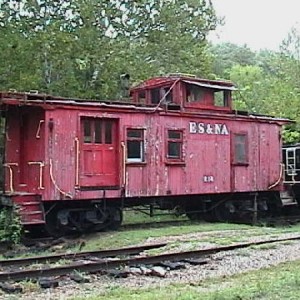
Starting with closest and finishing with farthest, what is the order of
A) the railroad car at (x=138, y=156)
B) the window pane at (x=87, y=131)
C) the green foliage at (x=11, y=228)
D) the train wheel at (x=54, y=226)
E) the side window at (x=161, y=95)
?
the green foliage at (x=11, y=228) < the railroad car at (x=138, y=156) < the train wheel at (x=54, y=226) < the window pane at (x=87, y=131) < the side window at (x=161, y=95)

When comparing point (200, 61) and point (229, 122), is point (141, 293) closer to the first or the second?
point (229, 122)

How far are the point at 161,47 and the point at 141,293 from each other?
16.8m

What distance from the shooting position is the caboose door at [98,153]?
15244 mm

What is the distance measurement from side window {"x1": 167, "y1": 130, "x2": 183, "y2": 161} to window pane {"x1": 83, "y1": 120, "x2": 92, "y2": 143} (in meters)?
2.51

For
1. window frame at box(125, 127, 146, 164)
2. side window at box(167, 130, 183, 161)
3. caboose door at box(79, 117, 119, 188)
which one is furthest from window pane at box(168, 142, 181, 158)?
caboose door at box(79, 117, 119, 188)

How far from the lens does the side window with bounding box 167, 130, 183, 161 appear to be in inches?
667

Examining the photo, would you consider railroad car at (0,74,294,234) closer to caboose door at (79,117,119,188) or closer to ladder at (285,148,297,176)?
caboose door at (79,117,119,188)

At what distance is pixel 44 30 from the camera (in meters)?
20.7

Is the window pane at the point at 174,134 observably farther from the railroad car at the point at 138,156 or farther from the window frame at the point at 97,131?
the window frame at the point at 97,131

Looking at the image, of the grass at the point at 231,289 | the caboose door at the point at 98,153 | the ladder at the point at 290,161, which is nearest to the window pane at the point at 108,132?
the caboose door at the point at 98,153

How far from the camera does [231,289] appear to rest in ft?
24.2

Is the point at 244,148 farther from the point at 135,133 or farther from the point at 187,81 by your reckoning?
the point at 135,133

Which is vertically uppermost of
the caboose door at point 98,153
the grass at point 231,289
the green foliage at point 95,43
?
the green foliage at point 95,43

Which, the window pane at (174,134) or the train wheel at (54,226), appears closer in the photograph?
the train wheel at (54,226)
